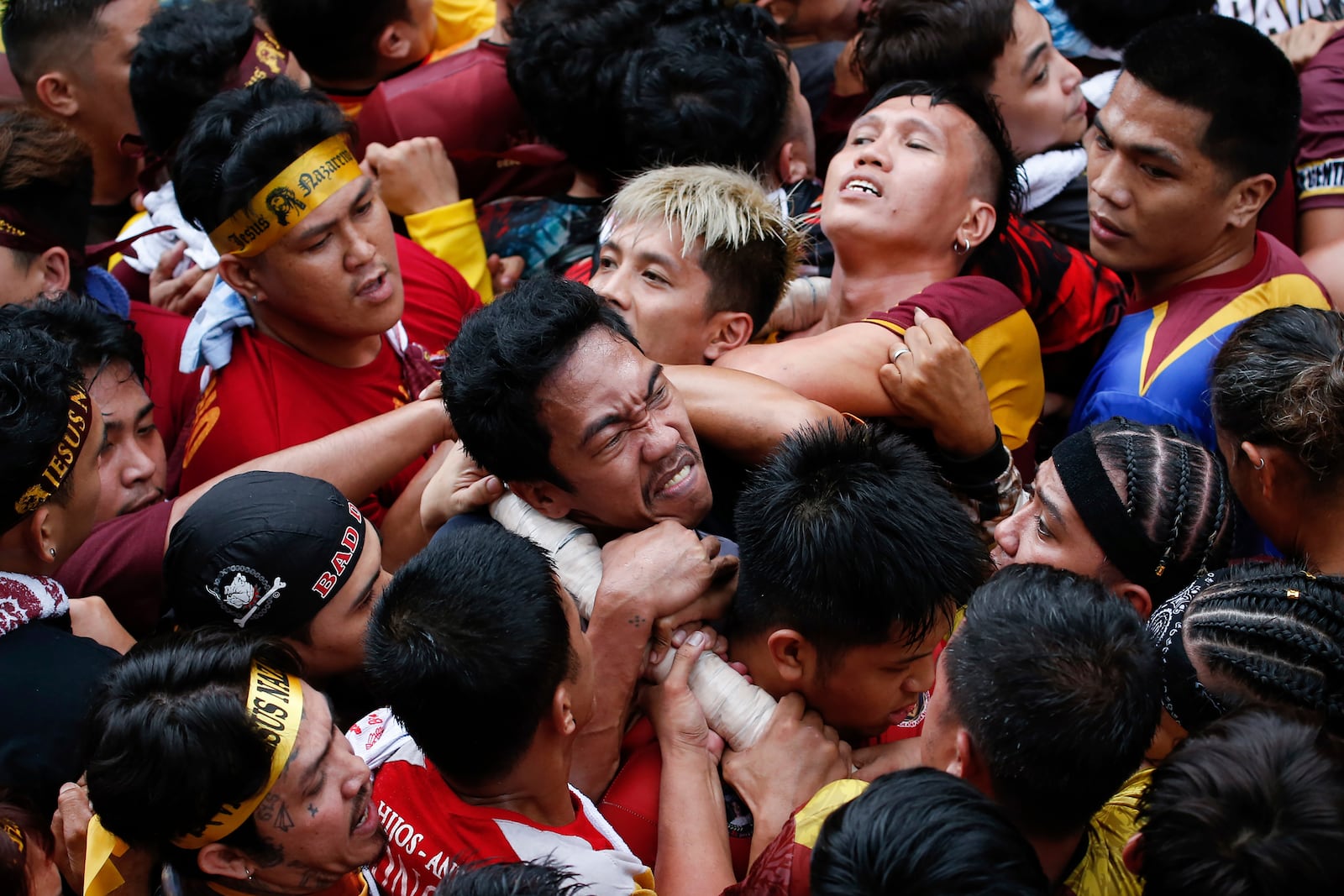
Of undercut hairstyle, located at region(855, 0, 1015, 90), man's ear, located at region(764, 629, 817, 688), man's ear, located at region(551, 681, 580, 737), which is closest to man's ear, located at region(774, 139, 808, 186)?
undercut hairstyle, located at region(855, 0, 1015, 90)

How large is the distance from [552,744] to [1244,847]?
1223 millimetres

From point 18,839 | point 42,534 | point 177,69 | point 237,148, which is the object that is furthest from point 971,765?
point 177,69

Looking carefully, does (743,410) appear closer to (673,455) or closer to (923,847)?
(673,455)

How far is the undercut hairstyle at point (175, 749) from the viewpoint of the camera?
204 centimetres

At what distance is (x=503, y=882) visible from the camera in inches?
67.9

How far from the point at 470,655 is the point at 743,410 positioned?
117cm

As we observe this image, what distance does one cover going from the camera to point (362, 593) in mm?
2922

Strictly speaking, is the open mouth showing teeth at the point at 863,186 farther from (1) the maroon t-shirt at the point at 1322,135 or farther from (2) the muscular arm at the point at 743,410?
(1) the maroon t-shirt at the point at 1322,135

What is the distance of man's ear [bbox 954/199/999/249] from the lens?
3.72 meters

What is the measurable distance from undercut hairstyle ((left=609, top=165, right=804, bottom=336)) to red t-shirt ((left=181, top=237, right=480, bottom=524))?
3.38 ft

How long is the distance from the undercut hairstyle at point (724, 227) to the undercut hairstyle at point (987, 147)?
64 centimetres

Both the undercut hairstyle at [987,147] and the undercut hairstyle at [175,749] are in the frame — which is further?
the undercut hairstyle at [987,147]

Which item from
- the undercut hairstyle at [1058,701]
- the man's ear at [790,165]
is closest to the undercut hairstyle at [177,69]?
the man's ear at [790,165]

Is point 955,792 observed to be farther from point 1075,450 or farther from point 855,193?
point 855,193
